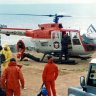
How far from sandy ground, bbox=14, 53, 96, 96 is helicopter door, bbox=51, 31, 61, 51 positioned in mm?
1131

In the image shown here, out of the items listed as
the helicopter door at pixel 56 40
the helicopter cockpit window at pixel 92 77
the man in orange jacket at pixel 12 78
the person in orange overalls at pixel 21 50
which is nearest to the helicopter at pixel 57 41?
the helicopter door at pixel 56 40

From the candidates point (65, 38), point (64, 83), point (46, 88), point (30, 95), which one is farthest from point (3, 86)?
point (65, 38)

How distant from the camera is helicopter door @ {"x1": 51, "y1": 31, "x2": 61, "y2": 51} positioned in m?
23.1

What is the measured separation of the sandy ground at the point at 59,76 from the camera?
15.1 m

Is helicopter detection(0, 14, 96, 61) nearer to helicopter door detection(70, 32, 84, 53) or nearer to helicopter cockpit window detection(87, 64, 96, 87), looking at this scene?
helicopter door detection(70, 32, 84, 53)

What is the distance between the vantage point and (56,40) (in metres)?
23.2

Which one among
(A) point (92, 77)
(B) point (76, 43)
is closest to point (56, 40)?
(B) point (76, 43)

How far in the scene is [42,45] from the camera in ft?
78.6

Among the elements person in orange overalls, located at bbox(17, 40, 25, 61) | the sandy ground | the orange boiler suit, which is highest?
person in orange overalls, located at bbox(17, 40, 25, 61)

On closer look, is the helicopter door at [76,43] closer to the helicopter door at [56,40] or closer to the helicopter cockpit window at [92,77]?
the helicopter door at [56,40]

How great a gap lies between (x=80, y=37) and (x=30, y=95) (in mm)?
9423

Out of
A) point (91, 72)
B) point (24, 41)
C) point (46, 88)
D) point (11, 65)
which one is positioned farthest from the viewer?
point (24, 41)

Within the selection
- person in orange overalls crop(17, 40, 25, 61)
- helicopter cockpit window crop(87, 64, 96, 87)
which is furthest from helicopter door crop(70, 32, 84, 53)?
helicopter cockpit window crop(87, 64, 96, 87)

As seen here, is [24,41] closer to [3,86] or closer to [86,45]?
[86,45]
